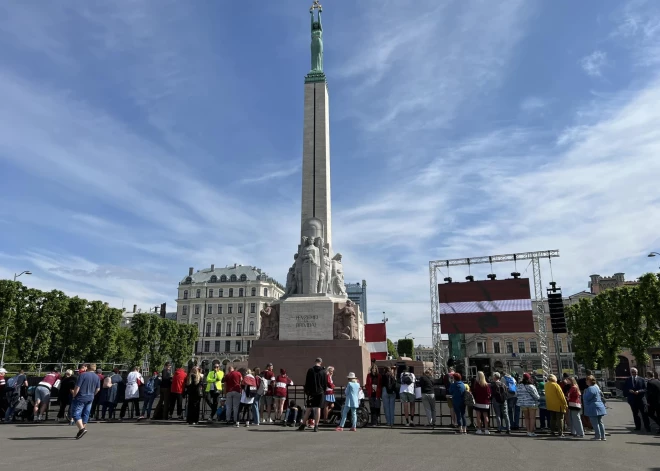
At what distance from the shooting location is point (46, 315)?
35.7 m

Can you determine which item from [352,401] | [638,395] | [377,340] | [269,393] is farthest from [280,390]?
[377,340]

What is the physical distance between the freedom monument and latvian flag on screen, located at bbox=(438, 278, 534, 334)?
14.7 metres

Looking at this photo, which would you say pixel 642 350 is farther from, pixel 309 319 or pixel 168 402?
pixel 168 402

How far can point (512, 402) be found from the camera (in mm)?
12719

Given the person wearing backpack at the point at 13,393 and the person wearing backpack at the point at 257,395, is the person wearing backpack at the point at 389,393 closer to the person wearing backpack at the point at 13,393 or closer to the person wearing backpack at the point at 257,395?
the person wearing backpack at the point at 257,395

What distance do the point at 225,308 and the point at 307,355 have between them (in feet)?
211

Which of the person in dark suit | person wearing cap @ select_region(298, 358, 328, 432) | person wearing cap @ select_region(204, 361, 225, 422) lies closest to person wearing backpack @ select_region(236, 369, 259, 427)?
person wearing cap @ select_region(204, 361, 225, 422)

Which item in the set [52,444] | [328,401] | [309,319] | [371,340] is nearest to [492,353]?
[371,340]

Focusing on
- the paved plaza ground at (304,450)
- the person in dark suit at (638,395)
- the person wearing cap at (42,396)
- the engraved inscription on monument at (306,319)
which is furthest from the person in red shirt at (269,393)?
the person in dark suit at (638,395)

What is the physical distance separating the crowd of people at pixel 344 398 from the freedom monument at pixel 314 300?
6448 millimetres

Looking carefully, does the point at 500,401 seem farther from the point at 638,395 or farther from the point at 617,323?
the point at 617,323

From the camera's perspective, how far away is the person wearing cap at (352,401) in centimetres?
1164

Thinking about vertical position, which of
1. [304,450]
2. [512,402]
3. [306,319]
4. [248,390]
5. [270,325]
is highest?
[306,319]

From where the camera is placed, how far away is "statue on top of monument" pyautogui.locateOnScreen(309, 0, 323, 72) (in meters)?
29.0
